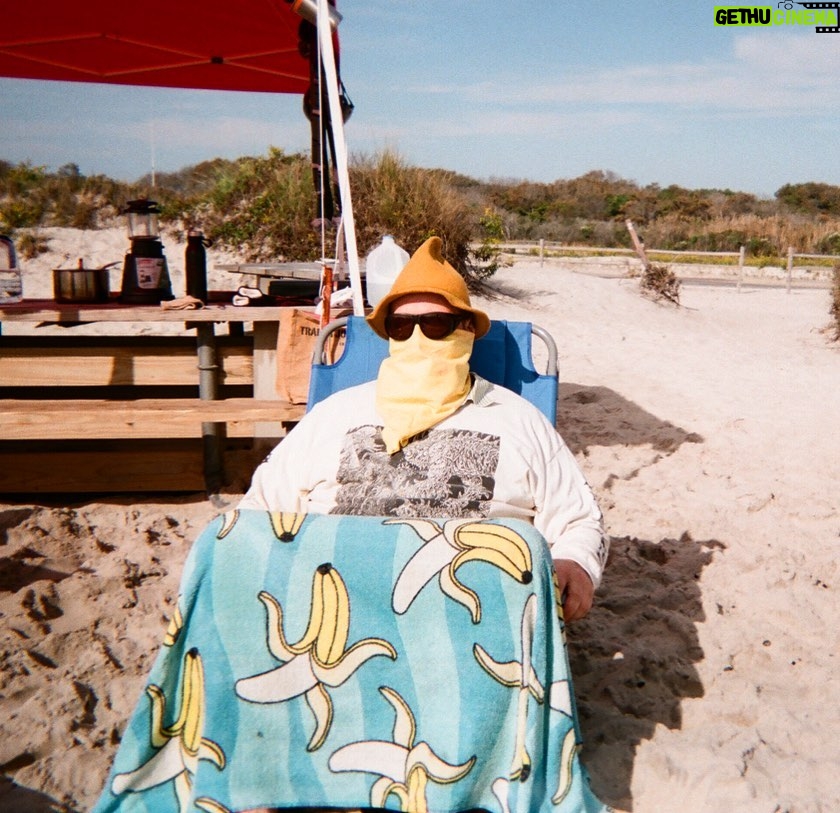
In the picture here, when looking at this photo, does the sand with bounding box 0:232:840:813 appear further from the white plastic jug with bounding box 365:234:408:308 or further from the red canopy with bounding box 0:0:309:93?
the red canopy with bounding box 0:0:309:93

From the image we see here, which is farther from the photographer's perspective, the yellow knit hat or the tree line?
the tree line

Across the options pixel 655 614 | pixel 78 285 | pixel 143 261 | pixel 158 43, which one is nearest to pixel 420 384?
pixel 655 614

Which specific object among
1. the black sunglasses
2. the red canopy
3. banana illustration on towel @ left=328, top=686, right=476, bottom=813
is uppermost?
the red canopy

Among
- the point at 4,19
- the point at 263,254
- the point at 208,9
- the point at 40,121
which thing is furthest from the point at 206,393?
the point at 40,121

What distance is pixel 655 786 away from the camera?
209 centimetres

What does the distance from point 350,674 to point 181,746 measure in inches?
15.7

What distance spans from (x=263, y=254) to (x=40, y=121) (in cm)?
342

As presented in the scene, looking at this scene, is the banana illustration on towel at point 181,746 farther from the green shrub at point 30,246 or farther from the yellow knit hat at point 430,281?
the green shrub at point 30,246

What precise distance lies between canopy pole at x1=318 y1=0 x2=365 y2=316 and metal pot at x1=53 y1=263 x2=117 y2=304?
115cm

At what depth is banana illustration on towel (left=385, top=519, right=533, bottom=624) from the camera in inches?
68.0

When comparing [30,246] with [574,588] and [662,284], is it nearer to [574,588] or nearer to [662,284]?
[662,284]

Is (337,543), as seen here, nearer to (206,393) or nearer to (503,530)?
(503,530)

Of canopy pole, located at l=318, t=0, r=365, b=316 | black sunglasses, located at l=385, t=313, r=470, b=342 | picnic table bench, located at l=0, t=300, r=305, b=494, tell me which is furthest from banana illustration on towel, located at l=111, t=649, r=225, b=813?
picnic table bench, located at l=0, t=300, r=305, b=494

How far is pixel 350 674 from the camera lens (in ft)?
5.71
